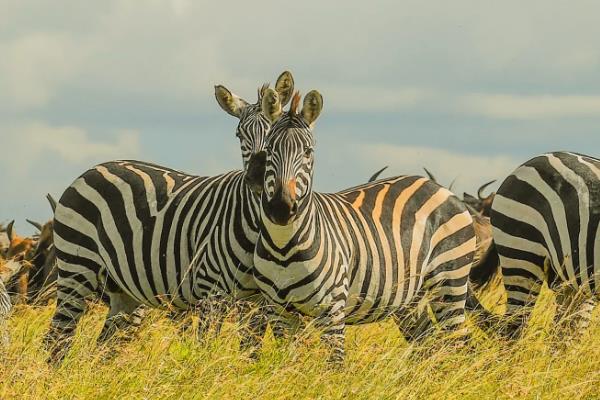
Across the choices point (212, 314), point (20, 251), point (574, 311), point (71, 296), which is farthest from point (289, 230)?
point (20, 251)

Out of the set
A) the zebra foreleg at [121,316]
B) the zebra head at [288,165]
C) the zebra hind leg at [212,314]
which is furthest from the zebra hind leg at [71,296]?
the zebra head at [288,165]

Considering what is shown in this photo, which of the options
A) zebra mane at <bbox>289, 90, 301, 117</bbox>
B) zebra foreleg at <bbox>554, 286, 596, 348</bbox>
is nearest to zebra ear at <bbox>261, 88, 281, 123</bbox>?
zebra mane at <bbox>289, 90, 301, 117</bbox>

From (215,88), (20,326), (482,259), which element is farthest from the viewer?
(482,259)

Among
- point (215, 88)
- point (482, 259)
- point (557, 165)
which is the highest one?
point (215, 88)

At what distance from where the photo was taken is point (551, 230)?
9977mm

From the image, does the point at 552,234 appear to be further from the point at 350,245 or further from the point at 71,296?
the point at 71,296

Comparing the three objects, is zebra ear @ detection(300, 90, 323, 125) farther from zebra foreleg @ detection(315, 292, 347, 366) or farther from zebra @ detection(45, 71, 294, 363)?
zebra foreleg @ detection(315, 292, 347, 366)

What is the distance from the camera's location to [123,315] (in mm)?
10141

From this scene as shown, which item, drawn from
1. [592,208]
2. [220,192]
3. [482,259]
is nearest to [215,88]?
[220,192]

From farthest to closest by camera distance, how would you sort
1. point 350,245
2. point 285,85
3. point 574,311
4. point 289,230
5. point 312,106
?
point 285,85 → point 574,311 → point 350,245 → point 312,106 → point 289,230

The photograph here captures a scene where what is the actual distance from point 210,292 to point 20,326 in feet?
9.93

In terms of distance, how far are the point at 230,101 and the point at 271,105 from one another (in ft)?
4.81

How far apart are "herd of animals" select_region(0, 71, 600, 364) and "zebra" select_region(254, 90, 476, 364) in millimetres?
11

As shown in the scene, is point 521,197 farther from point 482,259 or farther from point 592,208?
point 482,259
